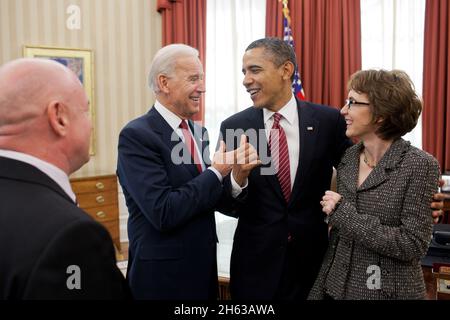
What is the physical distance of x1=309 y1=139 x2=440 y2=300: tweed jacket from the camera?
148 cm

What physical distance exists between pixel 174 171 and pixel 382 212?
2.67ft

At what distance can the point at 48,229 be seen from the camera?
783mm

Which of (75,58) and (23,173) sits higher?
(75,58)

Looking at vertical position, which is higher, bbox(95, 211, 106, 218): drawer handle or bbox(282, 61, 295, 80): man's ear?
bbox(282, 61, 295, 80): man's ear

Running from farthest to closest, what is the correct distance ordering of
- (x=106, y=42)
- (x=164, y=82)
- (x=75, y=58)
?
1. (x=106, y=42)
2. (x=75, y=58)
3. (x=164, y=82)

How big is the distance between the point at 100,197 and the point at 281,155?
3166mm

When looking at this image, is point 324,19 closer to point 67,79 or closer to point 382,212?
point 382,212

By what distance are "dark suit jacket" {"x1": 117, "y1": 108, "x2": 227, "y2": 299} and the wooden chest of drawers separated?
2.87 metres

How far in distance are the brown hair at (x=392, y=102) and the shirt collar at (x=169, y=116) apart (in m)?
0.78

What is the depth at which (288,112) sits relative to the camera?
199 cm
